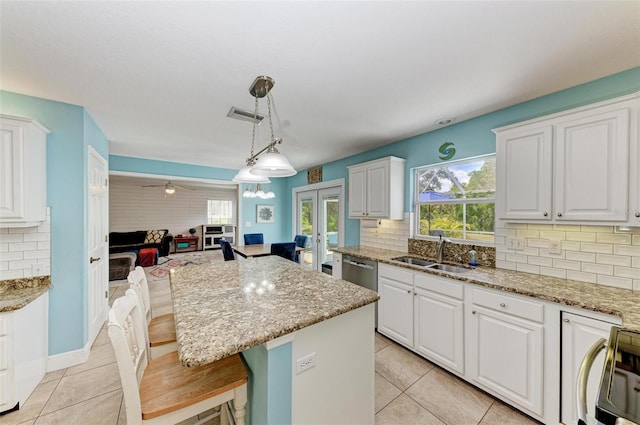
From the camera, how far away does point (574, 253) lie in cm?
195

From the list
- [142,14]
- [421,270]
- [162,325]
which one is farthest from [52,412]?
[421,270]

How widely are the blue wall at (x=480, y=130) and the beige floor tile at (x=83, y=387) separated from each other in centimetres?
340

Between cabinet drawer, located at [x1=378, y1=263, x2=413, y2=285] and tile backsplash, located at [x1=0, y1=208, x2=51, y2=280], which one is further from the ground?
tile backsplash, located at [x1=0, y1=208, x2=51, y2=280]

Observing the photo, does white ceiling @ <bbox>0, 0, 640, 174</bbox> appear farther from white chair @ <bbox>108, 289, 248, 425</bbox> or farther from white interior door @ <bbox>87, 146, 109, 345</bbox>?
white chair @ <bbox>108, 289, 248, 425</bbox>

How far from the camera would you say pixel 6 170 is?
6.23 feet

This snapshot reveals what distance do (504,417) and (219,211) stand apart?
10588 millimetres

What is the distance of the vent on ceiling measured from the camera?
2.43 m

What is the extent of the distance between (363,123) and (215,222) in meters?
9.25

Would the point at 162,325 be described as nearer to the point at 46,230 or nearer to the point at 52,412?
the point at 52,412

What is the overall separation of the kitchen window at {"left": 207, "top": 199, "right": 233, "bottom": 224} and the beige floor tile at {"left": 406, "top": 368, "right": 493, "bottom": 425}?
32.5ft

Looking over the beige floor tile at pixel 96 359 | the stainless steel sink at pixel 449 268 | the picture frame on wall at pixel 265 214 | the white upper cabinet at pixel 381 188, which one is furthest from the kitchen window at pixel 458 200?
the picture frame on wall at pixel 265 214

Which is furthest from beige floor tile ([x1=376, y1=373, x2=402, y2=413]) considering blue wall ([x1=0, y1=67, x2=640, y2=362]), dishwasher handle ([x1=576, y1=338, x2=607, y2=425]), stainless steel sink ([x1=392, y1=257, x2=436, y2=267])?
blue wall ([x1=0, y1=67, x2=640, y2=362])

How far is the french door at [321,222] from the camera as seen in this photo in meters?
4.77

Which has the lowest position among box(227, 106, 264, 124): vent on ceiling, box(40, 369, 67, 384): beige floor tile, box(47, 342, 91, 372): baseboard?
box(40, 369, 67, 384): beige floor tile
